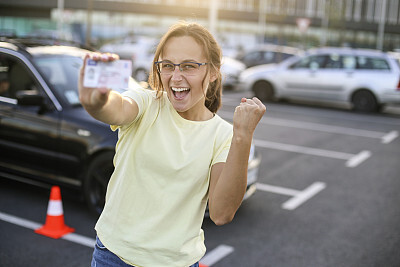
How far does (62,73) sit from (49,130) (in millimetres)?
764

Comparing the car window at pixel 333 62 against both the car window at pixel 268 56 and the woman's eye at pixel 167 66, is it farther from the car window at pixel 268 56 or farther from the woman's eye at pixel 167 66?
the woman's eye at pixel 167 66

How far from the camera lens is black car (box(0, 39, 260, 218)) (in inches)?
203

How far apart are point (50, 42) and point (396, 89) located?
32.4 feet

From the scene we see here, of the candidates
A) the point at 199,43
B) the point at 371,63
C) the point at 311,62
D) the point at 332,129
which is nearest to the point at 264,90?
the point at 311,62

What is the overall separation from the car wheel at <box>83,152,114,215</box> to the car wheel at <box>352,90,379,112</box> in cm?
1071

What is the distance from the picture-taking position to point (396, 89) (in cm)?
1349

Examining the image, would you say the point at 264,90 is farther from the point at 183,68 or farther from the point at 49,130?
the point at 183,68

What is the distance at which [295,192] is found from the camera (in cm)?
663

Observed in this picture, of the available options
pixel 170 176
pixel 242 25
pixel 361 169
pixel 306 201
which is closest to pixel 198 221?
pixel 170 176

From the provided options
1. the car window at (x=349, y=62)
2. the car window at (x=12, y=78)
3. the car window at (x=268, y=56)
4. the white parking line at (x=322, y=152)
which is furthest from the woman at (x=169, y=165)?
the car window at (x=268, y=56)

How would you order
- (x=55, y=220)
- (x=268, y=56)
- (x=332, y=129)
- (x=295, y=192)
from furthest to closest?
(x=268, y=56)
(x=332, y=129)
(x=295, y=192)
(x=55, y=220)

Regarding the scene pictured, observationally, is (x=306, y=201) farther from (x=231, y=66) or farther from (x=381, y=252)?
(x=231, y=66)

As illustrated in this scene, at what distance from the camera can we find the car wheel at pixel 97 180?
199 inches

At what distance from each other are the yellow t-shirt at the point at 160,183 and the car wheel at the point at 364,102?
1300 centimetres
